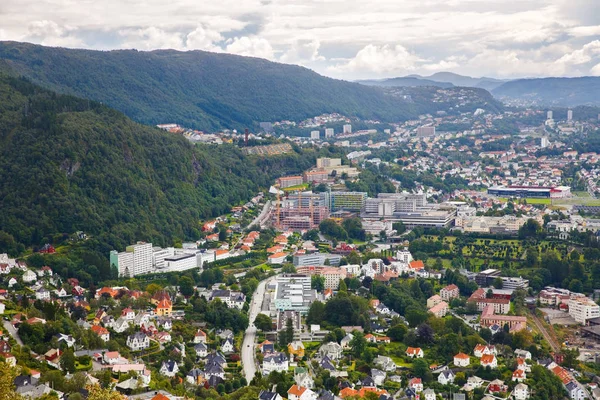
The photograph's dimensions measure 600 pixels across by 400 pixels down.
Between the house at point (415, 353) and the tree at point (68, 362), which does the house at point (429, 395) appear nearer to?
the house at point (415, 353)

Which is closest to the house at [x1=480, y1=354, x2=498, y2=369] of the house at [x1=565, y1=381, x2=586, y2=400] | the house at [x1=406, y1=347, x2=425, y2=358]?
the house at [x1=406, y1=347, x2=425, y2=358]

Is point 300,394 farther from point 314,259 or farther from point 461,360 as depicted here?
point 314,259

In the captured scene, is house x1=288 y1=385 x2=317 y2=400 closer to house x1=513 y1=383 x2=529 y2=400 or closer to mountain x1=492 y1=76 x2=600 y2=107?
house x1=513 y1=383 x2=529 y2=400

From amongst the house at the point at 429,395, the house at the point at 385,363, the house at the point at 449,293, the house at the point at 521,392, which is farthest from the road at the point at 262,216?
the house at the point at 521,392

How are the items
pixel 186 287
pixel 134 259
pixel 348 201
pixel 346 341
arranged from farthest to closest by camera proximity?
pixel 348 201 → pixel 134 259 → pixel 186 287 → pixel 346 341

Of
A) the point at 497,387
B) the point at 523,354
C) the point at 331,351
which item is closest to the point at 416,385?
the point at 497,387

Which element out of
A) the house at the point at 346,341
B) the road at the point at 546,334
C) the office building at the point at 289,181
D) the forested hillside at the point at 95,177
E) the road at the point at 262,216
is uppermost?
the forested hillside at the point at 95,177
